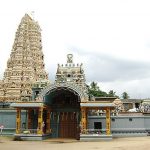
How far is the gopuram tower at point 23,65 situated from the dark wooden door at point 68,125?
2276 centimetres

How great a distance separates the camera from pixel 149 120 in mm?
36250

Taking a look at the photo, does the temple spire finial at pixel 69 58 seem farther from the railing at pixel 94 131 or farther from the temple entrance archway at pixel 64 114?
the railing at pixel 94 131

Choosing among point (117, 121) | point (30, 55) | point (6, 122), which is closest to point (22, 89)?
Result: point (30, 55)

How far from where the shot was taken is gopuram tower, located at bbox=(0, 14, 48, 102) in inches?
2344

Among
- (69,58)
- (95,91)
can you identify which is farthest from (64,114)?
(95,91)

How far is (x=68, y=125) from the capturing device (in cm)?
3547

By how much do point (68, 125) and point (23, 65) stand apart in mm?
28551

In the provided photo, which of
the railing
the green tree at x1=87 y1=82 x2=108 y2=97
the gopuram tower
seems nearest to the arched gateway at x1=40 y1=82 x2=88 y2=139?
the railing

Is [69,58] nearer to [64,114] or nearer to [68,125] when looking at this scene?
[64,114]

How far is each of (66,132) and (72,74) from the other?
1080 cm

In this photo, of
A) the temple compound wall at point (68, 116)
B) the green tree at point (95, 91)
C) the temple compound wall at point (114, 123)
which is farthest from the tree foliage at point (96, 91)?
the temple compound wall at point (114, 123)

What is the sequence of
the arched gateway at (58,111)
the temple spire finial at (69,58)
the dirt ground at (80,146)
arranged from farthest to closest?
1. the temple spire finial at (69,58)
2. the arched gateway at (58,111)
3. the dirt ground at (80,146)

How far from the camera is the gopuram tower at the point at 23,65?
59531mm

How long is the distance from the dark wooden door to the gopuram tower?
2276 cm
